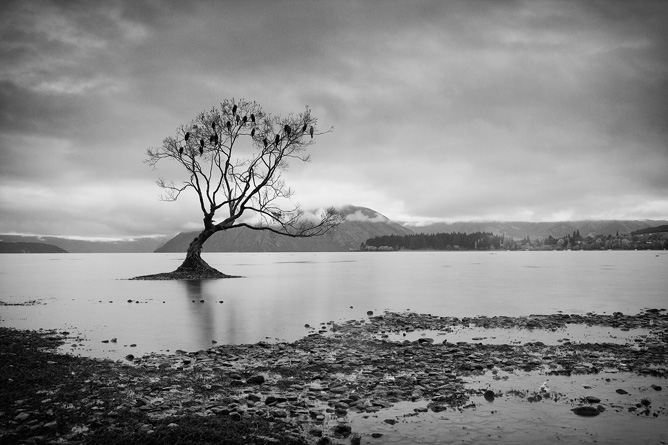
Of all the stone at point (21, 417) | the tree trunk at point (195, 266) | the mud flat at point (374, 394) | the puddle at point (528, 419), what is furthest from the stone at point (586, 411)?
the tree trunk at point (195, 266)

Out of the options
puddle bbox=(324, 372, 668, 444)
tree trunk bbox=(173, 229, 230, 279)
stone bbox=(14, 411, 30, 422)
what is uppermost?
tree trunk bbox=(173, 229, 230, 279)

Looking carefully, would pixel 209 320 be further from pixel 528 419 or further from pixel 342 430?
pixel 528 419

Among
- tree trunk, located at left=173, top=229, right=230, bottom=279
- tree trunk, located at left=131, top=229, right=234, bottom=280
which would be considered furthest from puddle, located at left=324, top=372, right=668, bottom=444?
tree trunk, located at left=173, top=229, right=230, bottom=279

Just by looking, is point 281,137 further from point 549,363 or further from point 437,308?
point 549,363

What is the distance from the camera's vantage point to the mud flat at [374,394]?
28.2ft

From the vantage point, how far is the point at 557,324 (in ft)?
72.7

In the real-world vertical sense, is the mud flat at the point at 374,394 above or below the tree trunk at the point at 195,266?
below

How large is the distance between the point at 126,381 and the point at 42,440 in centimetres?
390

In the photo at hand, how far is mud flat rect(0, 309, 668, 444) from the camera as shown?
28.2 ft

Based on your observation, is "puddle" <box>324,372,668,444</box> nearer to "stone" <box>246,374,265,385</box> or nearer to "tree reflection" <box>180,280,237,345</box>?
"stone" <box>246,374,265,385</box>

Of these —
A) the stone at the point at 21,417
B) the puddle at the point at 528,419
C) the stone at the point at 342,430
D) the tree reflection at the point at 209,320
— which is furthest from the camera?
the tree reflection at the point at 209,320

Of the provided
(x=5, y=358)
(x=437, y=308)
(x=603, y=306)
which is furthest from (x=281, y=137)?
(x=5, y=358)

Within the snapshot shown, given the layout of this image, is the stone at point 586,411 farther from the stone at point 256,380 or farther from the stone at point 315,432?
the stone at point 256,380

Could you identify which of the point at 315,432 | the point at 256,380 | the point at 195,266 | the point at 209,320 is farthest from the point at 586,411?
the point at 195,266
